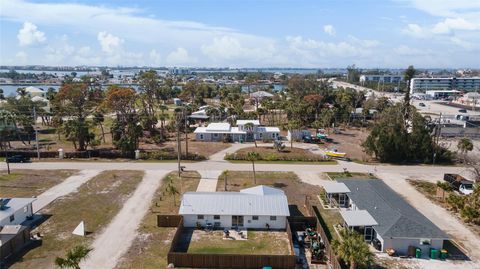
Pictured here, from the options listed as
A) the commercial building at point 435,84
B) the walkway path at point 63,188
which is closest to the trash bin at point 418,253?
the walkway path at point 63,188

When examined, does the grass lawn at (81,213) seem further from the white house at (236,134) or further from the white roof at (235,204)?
the white house at (236,134)

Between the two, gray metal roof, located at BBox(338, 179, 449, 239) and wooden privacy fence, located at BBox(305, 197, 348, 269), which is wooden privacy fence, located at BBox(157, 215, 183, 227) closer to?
wooden privacy fence, located at BBox(305, 197, 348, 269)

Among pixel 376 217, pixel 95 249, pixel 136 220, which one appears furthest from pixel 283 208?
pixel 95 249

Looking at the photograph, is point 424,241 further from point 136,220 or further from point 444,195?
point 136,220

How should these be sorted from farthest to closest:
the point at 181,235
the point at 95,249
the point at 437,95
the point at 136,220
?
the point at 437,95, the point at 136,220, the point at 181,235, the point at 95,249

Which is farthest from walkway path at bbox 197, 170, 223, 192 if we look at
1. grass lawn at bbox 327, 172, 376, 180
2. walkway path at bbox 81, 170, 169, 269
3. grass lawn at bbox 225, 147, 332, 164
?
grass lawn at bbox 327, 172, 376, 180

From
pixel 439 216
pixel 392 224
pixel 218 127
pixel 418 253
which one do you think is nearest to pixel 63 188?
pixel 218 127
